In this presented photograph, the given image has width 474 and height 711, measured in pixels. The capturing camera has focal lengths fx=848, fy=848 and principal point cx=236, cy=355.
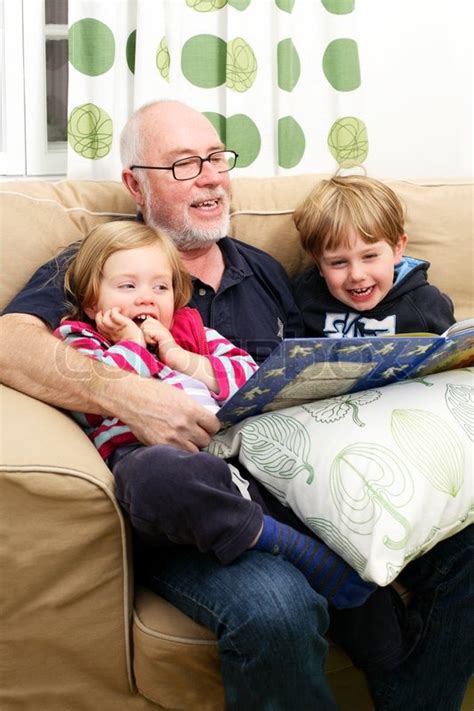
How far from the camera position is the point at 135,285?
5.27 feet

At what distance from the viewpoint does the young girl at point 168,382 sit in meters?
1.21

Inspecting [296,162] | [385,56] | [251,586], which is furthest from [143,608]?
[385,56]

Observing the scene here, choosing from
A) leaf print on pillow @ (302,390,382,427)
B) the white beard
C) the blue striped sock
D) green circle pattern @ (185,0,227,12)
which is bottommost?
the blue striped sock

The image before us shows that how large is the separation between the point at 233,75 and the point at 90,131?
42 cm

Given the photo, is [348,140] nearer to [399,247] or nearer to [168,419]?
[399,247]

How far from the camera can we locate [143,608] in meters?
1.31

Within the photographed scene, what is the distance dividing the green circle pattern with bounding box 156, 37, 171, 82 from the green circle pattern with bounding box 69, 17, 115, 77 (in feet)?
0.40

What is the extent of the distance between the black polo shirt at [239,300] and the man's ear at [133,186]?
0.21 metres

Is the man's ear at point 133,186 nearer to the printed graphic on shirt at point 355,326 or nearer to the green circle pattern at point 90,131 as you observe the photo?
the green circle pattern at point 90,131

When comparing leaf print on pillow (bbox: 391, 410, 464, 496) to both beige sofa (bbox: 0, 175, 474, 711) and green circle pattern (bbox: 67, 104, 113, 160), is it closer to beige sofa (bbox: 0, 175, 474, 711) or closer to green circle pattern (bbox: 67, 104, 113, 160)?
beige sofa (bbox: 0, 175, 474, 711)

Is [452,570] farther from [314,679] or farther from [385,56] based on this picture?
[385,56]

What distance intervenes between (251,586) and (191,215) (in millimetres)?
916

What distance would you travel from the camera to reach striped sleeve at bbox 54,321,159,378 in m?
1.52

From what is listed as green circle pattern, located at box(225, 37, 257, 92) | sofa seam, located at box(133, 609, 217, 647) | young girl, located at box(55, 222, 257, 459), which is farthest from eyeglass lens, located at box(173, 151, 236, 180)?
sofa seam, located at box(133, 609, 217, 647)
